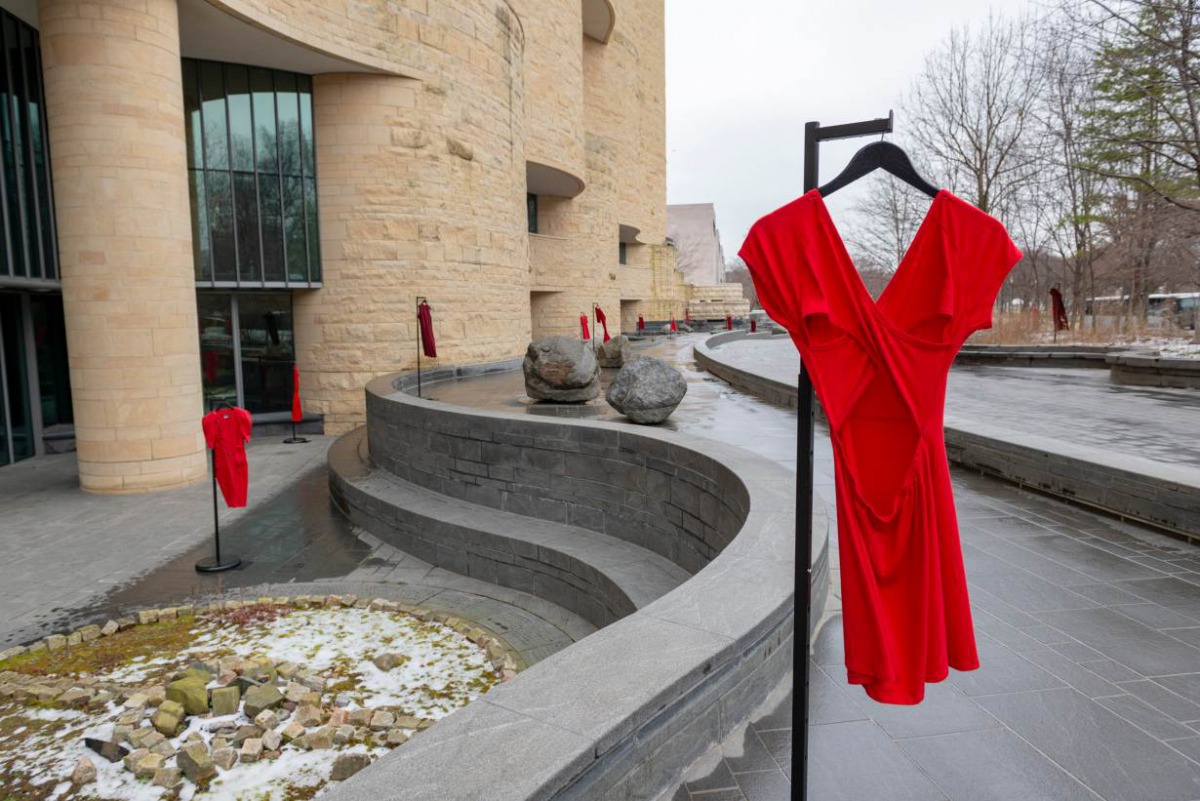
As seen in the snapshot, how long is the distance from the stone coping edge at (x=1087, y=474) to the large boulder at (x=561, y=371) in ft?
16.6

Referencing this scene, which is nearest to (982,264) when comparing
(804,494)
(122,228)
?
(804,494)

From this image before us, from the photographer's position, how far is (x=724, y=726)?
2.92 m

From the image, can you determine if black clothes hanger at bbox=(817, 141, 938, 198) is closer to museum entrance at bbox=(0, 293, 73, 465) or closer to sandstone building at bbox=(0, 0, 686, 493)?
sandstone building at bbox=(0, 0, 686, 493)

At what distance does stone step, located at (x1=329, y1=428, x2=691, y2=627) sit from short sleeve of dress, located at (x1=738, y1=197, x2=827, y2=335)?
3985 millimetres

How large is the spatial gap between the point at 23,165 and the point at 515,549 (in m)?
11.3

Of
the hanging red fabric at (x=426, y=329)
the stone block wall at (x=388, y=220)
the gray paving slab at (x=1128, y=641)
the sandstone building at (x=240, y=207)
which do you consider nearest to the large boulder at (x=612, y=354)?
the sandstone building at (x=240, y=207)

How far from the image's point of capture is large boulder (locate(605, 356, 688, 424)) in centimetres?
942

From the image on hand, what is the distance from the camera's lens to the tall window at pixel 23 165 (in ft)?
38.8

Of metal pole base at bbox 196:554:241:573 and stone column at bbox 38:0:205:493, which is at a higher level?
stone column at bbox 38:0:205:493

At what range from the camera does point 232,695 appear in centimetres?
507

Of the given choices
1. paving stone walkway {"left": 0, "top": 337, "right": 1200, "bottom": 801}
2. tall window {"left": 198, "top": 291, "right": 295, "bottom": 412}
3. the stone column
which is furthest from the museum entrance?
paving stone walkway {"left": 0, "top": 337, "right": 1200, "bottom": 801}

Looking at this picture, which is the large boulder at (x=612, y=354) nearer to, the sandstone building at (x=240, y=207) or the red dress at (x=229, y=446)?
the sandstone building at (x=240, y=207)

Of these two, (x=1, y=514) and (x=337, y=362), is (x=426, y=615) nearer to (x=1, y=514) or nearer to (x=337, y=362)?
(x=1, y=514)

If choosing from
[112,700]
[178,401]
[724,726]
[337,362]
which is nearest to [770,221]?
[724,726]
